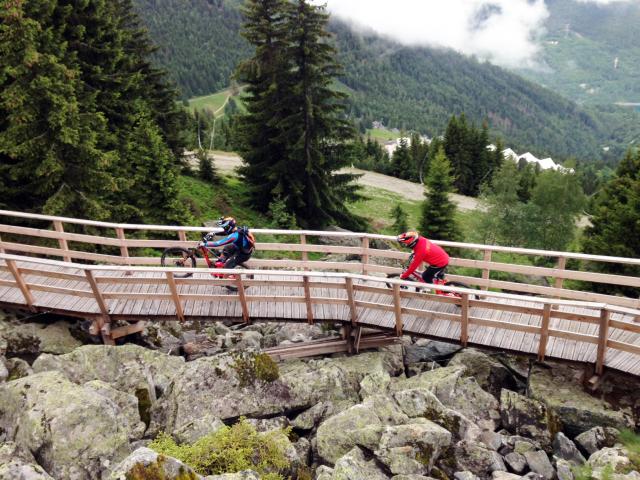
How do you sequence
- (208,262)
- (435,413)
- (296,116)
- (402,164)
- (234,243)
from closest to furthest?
(435,413) → (234,243) → (208,262) → (296,116) → (402,164)

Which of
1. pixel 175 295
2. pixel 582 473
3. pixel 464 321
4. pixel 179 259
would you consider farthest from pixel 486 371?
pixel 179 259

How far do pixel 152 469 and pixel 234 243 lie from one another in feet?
22.9

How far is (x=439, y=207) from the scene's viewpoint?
39438mm

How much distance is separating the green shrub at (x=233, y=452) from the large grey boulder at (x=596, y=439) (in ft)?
18.1

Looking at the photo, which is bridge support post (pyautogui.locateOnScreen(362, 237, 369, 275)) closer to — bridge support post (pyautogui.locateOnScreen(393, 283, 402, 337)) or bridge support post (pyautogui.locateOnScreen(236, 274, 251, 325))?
bridge support post (pyautogui.locateOnScreen(393, 283, 402, 337))

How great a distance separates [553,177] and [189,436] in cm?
4392

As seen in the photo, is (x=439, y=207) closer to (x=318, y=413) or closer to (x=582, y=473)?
(x=318, y=413)

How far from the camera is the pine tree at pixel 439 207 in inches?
1533

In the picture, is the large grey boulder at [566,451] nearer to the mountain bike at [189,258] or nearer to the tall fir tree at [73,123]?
the mountain bike at [189,258]

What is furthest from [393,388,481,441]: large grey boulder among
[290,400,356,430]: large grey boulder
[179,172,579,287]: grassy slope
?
[179,172,579,287]: grassy slope

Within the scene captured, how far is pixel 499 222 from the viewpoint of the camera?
1617 inches

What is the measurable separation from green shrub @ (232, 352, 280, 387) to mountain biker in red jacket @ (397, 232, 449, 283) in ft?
13.0

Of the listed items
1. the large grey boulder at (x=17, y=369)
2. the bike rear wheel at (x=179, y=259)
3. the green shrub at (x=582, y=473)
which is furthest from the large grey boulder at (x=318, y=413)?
the bike rear wheel at (x=179, y=259)

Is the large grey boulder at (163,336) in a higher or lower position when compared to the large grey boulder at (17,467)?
lower
